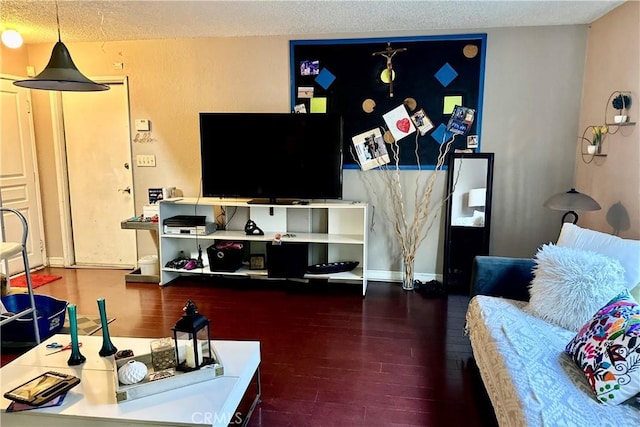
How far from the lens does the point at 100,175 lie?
14.8 feet

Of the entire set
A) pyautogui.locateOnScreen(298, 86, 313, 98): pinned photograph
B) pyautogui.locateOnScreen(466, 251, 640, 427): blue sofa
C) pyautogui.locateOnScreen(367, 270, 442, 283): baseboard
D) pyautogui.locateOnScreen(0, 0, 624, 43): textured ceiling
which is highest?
pyautogui.locateOnScreen(0, 0, 624, 43): textured ceiling

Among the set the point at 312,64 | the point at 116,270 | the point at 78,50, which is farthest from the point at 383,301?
the point at 78,50

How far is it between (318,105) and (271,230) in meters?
1.28

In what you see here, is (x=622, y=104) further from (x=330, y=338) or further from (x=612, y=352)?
(x=330, y=338)

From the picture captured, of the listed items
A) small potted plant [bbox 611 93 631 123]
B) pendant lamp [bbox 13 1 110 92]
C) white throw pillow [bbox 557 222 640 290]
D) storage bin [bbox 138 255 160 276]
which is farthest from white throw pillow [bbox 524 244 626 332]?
storage bin [bbox 138 255 160 276]

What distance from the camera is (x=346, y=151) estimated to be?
4016 millimetres

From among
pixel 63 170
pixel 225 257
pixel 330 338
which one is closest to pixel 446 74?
pixel 330 338

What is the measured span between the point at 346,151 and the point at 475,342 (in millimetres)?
2209

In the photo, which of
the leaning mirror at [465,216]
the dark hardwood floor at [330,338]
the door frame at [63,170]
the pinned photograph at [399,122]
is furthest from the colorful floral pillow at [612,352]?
the door frame at [63,170]

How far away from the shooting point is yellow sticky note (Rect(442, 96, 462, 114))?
148 inches

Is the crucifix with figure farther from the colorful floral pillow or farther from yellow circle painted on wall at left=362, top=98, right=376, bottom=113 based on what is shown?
the colorful floral pillow

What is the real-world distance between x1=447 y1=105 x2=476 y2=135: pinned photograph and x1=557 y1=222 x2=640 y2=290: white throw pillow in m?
1.46

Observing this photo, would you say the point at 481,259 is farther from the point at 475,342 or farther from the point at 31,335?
the point at 31,335

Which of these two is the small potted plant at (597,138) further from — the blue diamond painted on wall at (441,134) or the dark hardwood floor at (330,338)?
the dark hardwood floor at (330,338)
